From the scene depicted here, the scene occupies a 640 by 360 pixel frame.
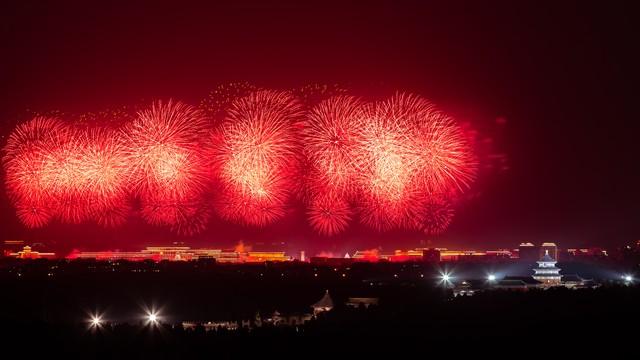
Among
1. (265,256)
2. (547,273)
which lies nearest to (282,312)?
(547,273)

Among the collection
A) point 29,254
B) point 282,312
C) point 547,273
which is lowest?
point 282,312

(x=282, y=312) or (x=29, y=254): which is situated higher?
(x=29, y=254)

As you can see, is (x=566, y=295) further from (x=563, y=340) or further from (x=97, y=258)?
(x=97, y=258)

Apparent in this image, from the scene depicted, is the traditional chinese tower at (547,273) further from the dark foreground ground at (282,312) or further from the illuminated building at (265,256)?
the illuminated building at (265,256)

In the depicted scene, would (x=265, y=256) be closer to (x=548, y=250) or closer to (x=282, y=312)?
(x=548, y=250)

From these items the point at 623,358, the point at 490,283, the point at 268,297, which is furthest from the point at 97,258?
the point at 623,358

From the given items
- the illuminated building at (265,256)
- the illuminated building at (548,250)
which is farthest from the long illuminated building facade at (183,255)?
the illuminated building at (548,250)
